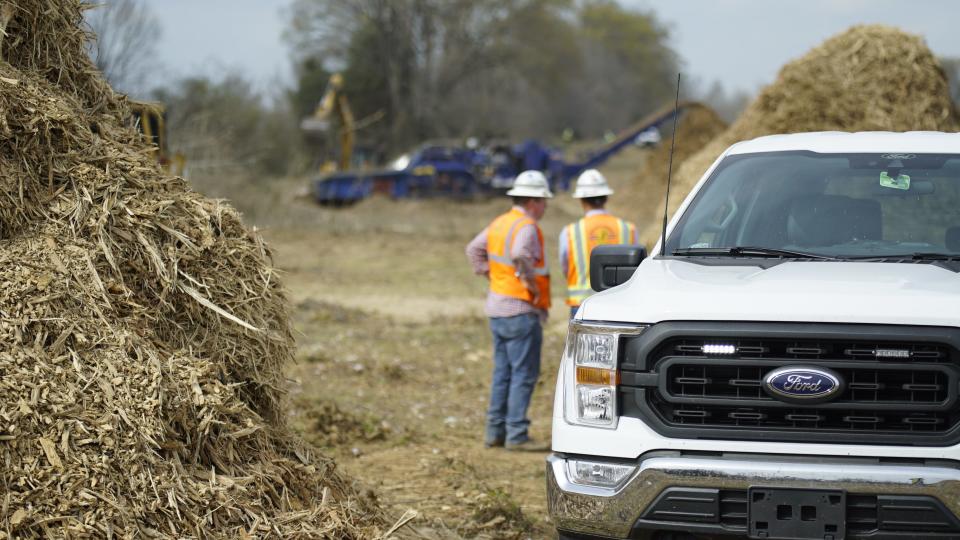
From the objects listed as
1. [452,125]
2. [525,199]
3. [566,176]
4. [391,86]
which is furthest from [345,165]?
[525,199]


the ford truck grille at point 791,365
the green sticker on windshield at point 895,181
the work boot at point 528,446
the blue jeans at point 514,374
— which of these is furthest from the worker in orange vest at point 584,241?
the ford truck grille at point 791,365

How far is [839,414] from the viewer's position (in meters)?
4.15

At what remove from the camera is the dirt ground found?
22.4 feet

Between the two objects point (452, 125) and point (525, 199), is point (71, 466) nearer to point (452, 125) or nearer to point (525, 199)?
point (525, 199)

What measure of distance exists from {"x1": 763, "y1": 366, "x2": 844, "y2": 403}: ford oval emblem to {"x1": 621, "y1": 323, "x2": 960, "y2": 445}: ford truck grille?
22 mm

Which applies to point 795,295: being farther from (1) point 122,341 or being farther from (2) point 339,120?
(2) point 339,120

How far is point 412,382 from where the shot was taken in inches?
460

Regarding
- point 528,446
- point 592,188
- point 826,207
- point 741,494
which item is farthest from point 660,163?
point 741,494

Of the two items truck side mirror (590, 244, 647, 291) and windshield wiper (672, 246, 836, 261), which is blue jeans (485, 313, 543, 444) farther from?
windshield wiper (672, 246, 836, 261)

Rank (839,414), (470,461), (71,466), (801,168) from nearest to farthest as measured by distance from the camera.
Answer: (839,414)
(71,466)
(801,168)
(470,461)

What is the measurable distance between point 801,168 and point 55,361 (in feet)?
11.9

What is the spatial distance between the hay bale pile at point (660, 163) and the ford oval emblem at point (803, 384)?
941 inches

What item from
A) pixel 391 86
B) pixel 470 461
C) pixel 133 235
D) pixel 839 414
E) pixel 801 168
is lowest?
pixel 470 461

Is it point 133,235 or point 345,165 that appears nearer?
point 133,235
